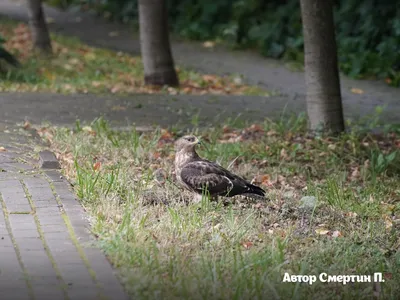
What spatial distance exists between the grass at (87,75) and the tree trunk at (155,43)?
22cm

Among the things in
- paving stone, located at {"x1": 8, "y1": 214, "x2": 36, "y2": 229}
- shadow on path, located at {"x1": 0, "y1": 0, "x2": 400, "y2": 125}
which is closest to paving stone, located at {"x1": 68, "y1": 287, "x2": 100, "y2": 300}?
paving stone, located at {"x1": 8, "y1": 214, "x2": 36, "y2": 229}

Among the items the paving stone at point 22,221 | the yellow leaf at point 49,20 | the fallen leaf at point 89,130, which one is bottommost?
the yellow leaf at point 49,20

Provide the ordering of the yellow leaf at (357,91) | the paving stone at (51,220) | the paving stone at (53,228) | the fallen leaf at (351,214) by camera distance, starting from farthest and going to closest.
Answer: the yellow leaf at (357,91) → the fallen leaf at (351,214) → the paving stone at (51,220) → the paving stone at (53,228)

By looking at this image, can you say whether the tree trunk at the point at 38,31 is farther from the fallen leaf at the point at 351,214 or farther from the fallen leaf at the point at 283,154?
the fallen leaf at the point at 351,214

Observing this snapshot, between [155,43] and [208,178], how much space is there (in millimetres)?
6580

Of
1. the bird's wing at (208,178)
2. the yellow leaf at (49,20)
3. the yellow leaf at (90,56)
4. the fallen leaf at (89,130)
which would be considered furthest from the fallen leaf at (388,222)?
the yellow leaf at (49,20)

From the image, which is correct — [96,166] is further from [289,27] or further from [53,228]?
[289,27]

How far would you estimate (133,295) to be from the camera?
17.1 ft

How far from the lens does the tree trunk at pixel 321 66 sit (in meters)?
10.3

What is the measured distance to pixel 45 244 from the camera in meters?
5.95

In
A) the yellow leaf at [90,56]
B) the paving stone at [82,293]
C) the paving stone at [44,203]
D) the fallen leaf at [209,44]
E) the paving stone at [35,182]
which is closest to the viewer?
the paving stone at [82,293]

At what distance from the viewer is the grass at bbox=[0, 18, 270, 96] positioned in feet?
43.9

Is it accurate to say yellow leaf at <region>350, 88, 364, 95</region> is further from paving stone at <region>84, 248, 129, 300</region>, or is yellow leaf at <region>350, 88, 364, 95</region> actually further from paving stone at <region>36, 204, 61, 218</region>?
paving stone at <region>84, 248, 129, 300</region>

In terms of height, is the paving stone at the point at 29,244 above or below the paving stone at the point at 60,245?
above
